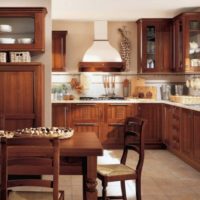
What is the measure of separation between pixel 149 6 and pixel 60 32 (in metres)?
1.77

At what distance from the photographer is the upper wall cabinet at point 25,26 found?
187 inches

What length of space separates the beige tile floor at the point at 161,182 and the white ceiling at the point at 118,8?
238cm

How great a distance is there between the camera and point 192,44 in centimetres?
669

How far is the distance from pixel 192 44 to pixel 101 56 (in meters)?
1.67

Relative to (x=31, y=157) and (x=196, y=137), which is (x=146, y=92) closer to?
(x=196, y=137)

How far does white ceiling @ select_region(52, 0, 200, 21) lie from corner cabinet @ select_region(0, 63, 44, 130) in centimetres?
170

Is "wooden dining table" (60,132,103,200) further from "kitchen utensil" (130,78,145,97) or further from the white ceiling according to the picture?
"kitchen utensil" (130,78,145,97)

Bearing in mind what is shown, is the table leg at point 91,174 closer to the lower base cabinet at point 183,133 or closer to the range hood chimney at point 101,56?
the lower base cabinet at point 183,133

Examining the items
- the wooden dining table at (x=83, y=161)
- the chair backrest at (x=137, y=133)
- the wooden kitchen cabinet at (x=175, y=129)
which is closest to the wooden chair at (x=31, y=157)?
the wooden dining table at (x=83, y=161)

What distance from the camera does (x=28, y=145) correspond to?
243 centimetres

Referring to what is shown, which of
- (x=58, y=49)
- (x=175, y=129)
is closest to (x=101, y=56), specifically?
(x=58, y=49)

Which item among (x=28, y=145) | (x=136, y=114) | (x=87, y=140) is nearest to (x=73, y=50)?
(x=136, y=114)

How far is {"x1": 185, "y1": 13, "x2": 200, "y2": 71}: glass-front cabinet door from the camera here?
6629mm

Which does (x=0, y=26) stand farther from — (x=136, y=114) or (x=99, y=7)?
(x=136, y=114)
